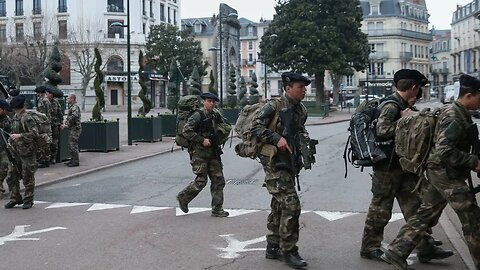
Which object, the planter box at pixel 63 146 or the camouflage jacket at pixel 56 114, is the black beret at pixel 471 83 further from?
the planter box at pixel 63 146

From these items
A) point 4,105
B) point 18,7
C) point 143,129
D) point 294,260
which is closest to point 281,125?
point 294,260

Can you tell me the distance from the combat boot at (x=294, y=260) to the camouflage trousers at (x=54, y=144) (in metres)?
10.3

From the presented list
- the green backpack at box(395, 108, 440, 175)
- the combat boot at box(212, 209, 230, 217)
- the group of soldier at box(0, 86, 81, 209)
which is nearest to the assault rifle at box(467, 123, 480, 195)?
the green backpack at box(395, 108, 440, 175)

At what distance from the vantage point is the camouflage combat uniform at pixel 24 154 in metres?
9.91

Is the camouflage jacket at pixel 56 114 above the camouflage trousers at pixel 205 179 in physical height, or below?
above

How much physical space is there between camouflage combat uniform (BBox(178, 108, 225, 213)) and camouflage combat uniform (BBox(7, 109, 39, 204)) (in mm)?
2513

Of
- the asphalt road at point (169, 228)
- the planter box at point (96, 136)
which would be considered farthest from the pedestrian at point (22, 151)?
the planter box at point (96, 136)

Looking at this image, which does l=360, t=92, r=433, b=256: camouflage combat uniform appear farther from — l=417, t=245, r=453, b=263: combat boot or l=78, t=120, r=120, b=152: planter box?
l=78, t=120, r=120, b=152: planter box

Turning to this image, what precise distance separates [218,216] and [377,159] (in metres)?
3.53

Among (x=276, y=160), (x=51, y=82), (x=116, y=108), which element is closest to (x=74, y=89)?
(x=116, y=108)

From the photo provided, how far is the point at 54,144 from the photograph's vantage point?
15.9 meters

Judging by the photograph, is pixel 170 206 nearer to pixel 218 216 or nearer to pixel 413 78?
pixel 218 216

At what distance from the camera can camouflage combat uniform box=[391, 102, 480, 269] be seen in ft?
17.8

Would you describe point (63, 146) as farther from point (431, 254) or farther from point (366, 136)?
point (431, 254)
